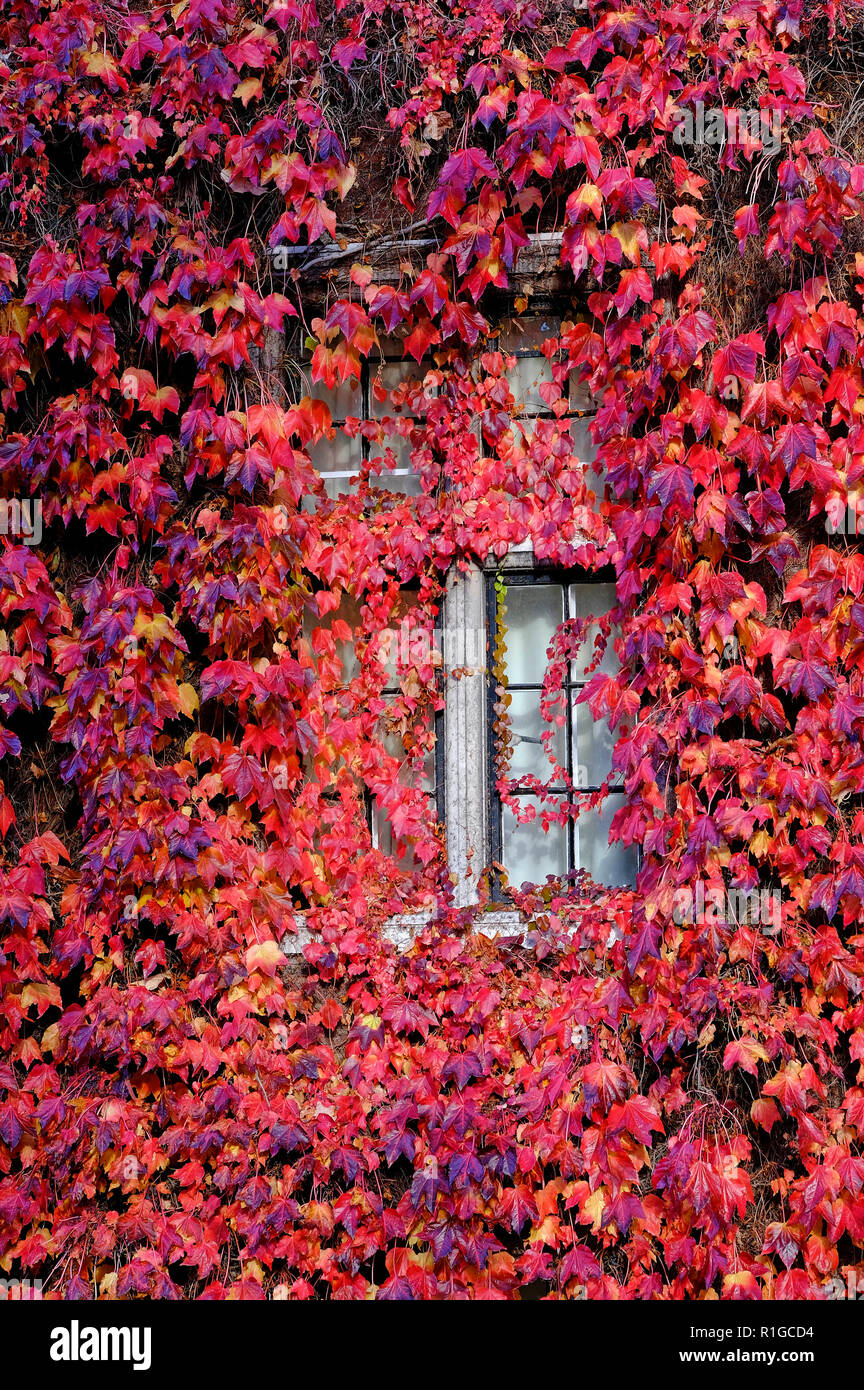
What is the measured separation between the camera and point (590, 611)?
364 centimetres

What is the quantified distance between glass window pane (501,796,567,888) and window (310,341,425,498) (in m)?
1.24

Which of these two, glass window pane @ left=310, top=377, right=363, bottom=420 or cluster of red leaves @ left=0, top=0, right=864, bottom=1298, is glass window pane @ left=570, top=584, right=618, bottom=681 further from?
glass window pane @ left=310, top=377, right=363, bottom=420

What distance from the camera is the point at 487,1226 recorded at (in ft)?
10.9

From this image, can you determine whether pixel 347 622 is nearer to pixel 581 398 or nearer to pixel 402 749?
pixel 402 749

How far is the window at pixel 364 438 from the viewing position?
3652 mm

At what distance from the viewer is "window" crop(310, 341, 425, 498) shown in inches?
144

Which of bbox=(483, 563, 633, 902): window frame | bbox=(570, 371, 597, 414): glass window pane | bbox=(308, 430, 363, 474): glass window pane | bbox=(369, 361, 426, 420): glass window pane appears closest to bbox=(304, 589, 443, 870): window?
bbox=(483, 563, 633, 902): window frame

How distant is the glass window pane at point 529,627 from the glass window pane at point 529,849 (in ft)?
1.61

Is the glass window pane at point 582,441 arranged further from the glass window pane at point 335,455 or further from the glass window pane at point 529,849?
the glass window pane at point 529,849

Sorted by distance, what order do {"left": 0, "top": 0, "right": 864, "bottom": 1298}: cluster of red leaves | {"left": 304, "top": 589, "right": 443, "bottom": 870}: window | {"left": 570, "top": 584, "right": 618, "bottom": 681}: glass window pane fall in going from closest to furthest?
{"left": 0, "top": 0, "right": 864, "bottom": 1298}: cluster of red leaves < {"left": 304, "top": 589, "right": 443, "bottom": 870}: window < {"left": 570, "top": 584, "right": 618, "bottom": 681}: glass window pane

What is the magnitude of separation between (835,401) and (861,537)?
451mm

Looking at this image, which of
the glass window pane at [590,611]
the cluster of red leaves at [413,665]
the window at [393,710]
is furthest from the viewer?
the glass window pane at [590,611]

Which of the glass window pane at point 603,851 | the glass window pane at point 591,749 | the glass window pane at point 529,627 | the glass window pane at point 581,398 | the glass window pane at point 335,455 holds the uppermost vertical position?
the glass window pane at point 581,398

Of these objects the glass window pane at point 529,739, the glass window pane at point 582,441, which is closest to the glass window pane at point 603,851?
the glass window pane at point 529,739
